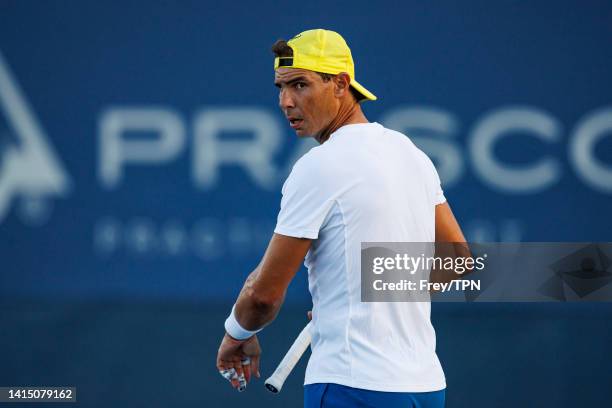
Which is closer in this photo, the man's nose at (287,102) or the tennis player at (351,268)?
the tennis player at (351,268)

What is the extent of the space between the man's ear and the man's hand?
28.3 inches

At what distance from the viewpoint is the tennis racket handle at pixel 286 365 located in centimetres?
288

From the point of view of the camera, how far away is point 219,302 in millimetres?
5816

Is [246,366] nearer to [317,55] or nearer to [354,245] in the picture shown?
[354,245]

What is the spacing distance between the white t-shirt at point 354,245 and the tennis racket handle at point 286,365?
0.74 ft

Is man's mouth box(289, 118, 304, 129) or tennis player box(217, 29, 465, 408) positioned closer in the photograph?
tennis player box(217, 29, 465, 408)

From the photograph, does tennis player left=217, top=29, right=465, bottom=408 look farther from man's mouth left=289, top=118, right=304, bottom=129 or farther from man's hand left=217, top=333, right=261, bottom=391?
man's mouth left=289, top=118, right=304, bottom=129

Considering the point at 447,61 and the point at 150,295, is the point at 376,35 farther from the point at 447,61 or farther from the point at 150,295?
the point at 150,295

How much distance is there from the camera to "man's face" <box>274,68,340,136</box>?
2.85 metres

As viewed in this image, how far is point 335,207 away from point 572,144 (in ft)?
11.7

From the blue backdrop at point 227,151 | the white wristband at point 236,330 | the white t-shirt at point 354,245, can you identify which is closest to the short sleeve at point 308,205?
the white t-shirt at point 354,245
